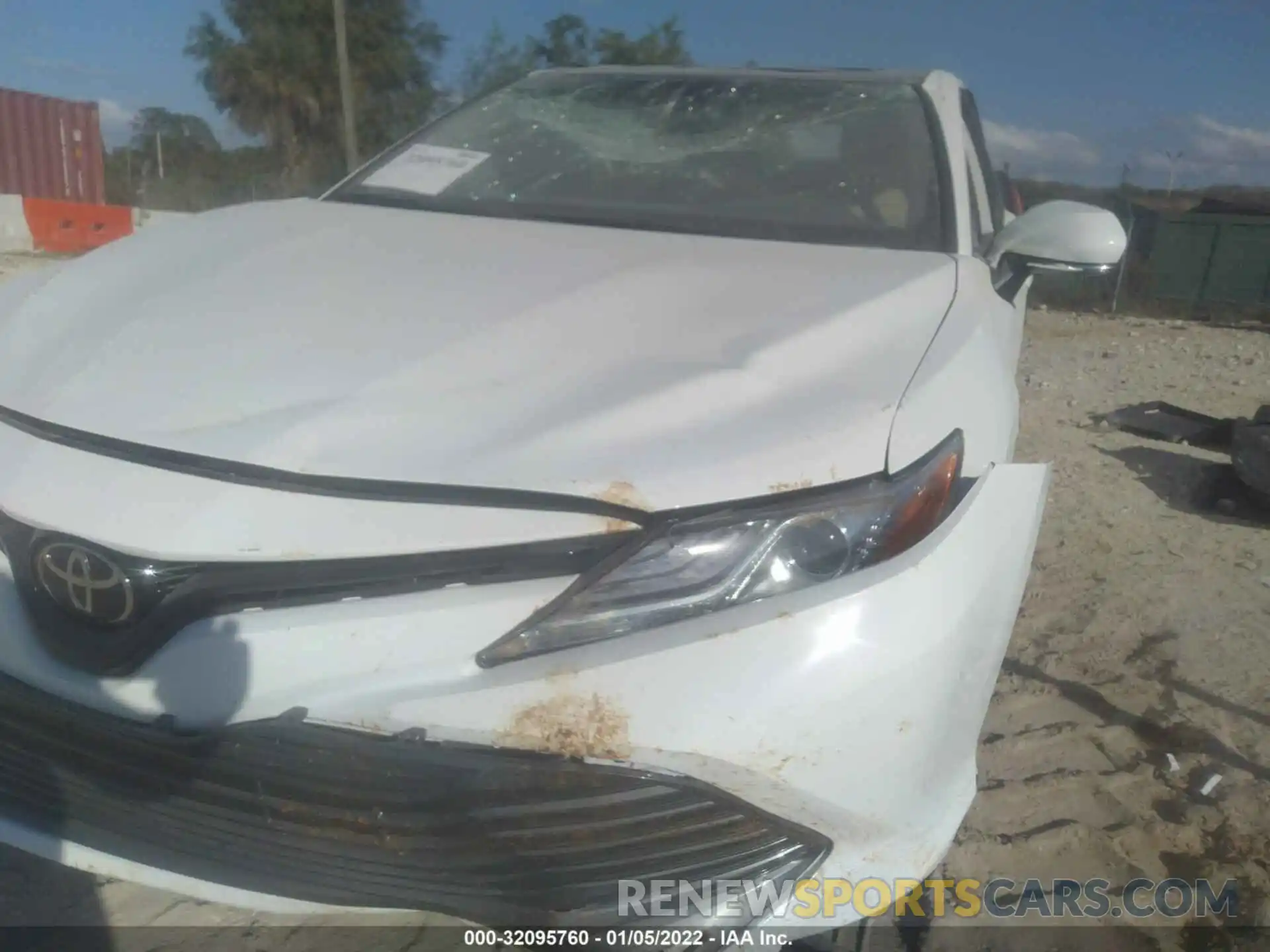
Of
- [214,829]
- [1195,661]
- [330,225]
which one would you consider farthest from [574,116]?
[1195,661]

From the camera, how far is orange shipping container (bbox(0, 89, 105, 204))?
1891 centimetres

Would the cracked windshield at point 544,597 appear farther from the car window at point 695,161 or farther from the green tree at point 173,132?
the green tree at point 173,132

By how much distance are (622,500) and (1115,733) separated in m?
1.96

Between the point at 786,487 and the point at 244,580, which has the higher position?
the point at 786,487

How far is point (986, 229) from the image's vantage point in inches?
116

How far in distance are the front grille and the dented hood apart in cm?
10

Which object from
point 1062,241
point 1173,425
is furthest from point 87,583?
point 1173,425

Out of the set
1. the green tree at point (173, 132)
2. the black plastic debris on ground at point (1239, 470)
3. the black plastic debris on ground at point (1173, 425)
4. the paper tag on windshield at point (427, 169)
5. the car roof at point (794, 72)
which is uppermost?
the car roof at point (794, 72)

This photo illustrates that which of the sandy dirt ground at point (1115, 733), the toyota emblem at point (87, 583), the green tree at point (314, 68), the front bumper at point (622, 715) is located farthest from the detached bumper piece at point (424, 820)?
the green tree at point (314, 68)

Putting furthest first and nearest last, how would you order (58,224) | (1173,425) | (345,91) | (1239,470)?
(58,224), (345,91), (1173,425), (1239,470)

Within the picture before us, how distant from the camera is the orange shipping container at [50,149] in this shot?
18.9 m

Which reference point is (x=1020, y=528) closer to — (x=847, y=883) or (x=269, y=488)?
(x=847, y=883)

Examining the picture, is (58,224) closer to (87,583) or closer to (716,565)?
(87,583)

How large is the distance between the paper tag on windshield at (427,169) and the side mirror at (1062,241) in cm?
133
